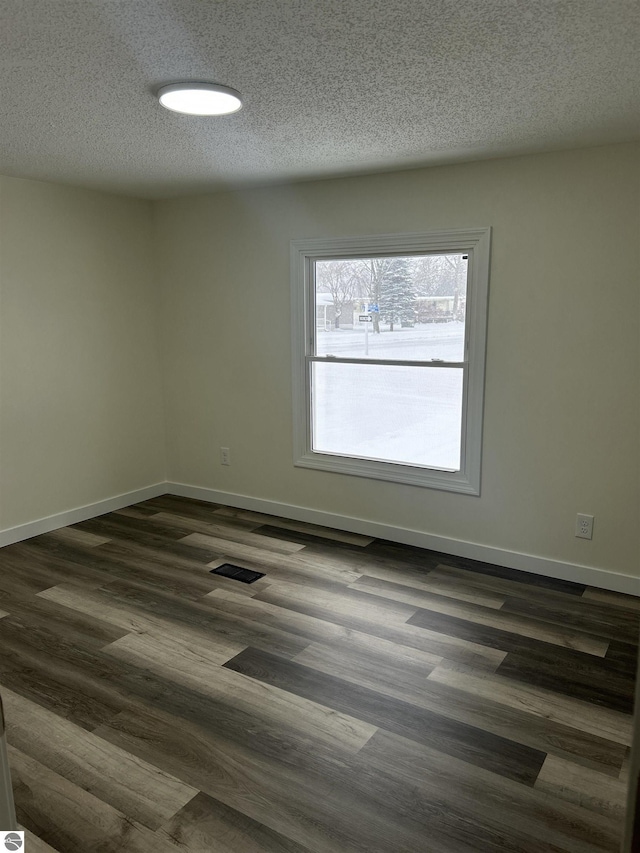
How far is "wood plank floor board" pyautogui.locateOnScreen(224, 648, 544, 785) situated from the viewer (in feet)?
7.09

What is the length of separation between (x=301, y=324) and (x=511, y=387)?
4.70ft

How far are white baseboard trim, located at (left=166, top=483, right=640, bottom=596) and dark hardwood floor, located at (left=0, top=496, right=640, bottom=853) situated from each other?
0.30 ft

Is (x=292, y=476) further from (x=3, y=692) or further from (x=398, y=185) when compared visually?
(x=3, y=692)

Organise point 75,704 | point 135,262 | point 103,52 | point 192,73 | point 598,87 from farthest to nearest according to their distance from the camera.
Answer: point 135,262
point 75,704
point 598,87
point 192,73
point 103,52

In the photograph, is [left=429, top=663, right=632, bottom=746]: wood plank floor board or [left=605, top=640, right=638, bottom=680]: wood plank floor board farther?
[left=605, top=640, right=638, bottom=680]: wood plank floor board

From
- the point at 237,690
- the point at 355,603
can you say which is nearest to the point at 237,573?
the point at 355,603

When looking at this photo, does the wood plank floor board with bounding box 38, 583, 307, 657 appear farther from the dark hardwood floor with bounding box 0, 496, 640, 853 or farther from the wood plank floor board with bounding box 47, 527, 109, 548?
the wood plank floor board with bounding box 47, 527, 109, 548

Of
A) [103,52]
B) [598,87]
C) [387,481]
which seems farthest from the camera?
[387,481]

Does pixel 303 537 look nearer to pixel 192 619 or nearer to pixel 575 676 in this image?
pixel 192 619

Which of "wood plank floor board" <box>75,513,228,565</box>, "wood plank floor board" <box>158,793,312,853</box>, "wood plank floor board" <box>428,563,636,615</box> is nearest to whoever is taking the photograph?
"wood plank floor board" <box>158,793,312,853</box>

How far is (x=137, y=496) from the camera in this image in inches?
194

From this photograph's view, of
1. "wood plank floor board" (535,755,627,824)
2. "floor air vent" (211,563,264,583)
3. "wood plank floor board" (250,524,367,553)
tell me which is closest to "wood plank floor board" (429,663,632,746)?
"wood plank floor board" (535,755,627,824)

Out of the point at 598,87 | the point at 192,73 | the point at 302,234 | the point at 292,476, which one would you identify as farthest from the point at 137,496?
the point at 598,87

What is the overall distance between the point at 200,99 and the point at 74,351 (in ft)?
8.05
